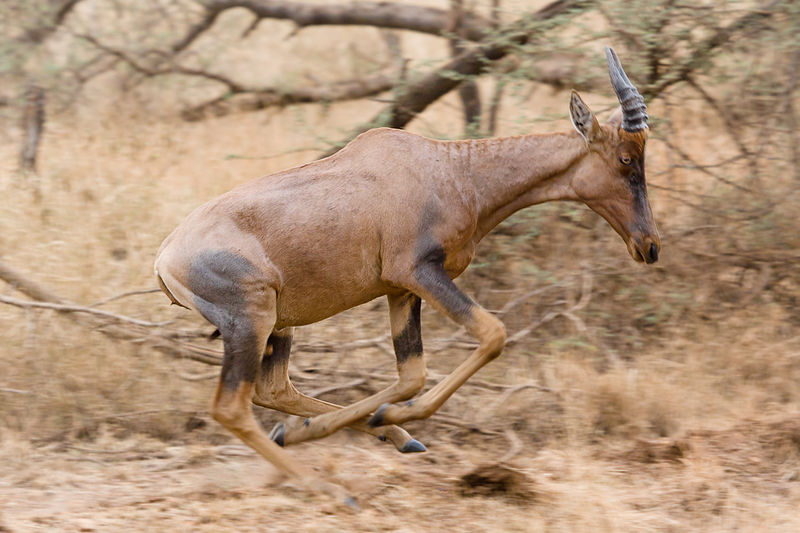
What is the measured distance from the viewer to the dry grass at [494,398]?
5.35 meters

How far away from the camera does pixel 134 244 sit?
328 inches

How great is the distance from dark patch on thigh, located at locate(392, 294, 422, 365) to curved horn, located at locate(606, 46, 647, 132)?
1.55m

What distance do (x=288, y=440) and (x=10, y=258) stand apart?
3.63 meters

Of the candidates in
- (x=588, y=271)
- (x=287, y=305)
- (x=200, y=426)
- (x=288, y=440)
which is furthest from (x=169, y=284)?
(x=588, y=271)

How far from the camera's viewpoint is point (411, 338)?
5695mm

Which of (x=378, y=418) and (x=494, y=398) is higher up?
(x=378, y=418)

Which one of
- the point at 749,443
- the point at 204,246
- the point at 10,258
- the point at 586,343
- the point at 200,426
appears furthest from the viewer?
the point at 10,258

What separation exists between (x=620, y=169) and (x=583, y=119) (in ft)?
1.16

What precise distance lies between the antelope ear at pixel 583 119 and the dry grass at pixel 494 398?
1921 mm

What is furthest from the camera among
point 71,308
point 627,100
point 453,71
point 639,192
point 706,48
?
point 453,71

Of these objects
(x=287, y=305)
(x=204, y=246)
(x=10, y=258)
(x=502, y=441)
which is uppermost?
(x=204, y=246)

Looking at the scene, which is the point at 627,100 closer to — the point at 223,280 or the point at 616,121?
the point at 616,121

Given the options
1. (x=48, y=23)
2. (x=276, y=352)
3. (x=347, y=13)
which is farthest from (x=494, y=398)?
(x=48, y=23)

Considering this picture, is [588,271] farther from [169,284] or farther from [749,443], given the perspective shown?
[169,284]
